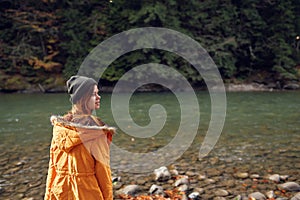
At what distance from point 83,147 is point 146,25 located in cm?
1814

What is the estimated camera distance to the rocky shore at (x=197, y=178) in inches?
142

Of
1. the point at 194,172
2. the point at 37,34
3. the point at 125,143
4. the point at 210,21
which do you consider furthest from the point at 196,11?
the point at 194,172

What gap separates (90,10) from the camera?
20.7 metres

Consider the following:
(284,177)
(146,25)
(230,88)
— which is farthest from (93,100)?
(146,25)

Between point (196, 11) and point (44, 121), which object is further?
point (196, 11)

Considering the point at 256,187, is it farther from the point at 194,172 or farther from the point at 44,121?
the point at 44,121

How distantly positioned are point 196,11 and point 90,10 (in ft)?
26.1

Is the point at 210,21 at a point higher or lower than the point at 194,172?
higher

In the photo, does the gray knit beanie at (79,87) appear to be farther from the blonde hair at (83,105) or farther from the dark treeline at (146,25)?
the dark treeline at (146,25)

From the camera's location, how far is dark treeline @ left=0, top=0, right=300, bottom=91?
18828mm

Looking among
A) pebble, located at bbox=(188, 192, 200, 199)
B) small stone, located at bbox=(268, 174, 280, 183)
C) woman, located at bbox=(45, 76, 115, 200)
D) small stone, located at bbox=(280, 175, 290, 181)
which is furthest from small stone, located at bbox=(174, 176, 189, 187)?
woman, located at bbox=(45, 76, 115, 200)

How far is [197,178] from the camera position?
162 inches

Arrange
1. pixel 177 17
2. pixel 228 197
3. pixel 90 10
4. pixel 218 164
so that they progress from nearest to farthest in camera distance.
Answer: pixel 228 197 → pixel 218 164 → pixel 177 17 → pixel 90 10

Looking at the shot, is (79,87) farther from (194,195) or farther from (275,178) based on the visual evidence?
(275,178)
